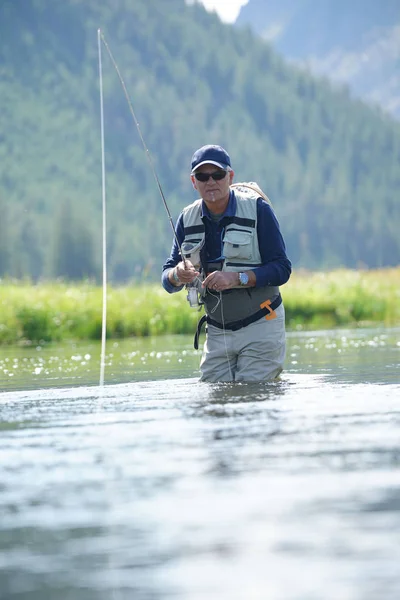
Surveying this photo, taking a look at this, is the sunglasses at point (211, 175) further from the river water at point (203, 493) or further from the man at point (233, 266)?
the river water at point (203, 493)

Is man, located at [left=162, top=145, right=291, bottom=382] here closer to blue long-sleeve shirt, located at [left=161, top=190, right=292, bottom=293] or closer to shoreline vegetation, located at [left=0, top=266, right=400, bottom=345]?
blue long-sleeve shirt, located at [left=161, top=190, right=292, bottom=293]

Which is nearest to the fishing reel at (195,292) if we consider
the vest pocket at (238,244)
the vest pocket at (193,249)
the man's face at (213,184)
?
the vest pocket at (193,249)

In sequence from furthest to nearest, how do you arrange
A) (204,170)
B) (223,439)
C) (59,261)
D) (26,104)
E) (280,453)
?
(26,104), (59,261), (204,170), (223,439), (280,453)

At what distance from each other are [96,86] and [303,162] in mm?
20208

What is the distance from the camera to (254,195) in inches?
284

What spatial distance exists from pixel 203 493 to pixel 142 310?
17417 mm

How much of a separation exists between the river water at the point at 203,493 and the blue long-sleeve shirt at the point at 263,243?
0.63 m

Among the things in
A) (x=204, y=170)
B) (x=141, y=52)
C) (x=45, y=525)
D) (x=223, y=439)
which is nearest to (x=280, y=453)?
(x=223, y=439)

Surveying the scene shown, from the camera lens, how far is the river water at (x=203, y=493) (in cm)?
326

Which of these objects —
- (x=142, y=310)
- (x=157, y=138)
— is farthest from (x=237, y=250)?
(x=157, y=138)

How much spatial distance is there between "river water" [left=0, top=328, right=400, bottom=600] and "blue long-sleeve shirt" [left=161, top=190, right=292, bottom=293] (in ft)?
2.08

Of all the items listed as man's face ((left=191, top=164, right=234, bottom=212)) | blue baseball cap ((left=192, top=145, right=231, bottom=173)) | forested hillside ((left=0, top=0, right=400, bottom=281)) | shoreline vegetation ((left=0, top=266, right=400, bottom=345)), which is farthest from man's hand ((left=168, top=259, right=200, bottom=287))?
forested hillside ((left=0, top=0, right=400, bottom=281))

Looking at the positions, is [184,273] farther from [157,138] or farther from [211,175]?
[157,138]

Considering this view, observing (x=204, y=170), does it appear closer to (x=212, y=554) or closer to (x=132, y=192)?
(x=212, y=554)
